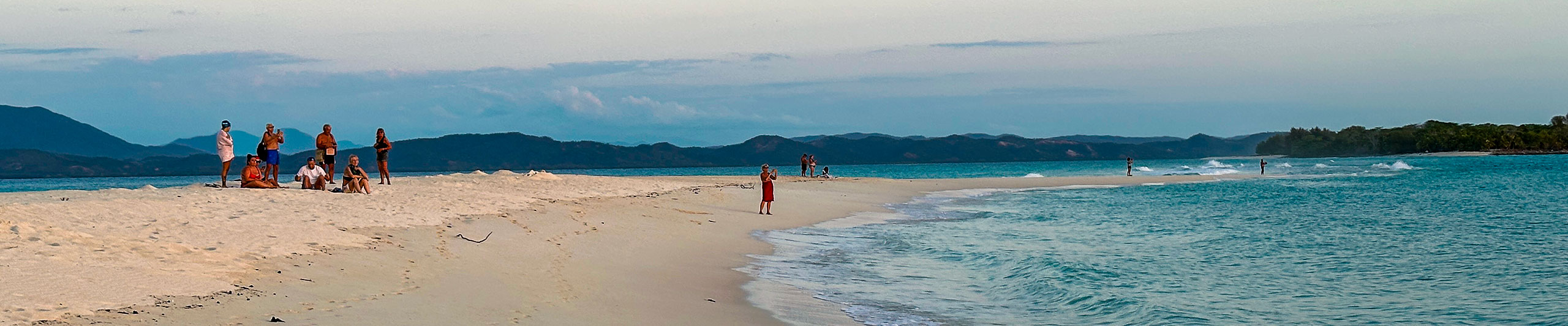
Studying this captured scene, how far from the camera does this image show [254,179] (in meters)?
17.5

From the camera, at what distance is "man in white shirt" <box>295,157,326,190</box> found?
18.4m

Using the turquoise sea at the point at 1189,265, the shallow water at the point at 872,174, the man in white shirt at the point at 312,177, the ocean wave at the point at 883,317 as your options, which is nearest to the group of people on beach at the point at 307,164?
the man in white shirt at the point at 312,177

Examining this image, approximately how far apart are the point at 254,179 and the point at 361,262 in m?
8.86

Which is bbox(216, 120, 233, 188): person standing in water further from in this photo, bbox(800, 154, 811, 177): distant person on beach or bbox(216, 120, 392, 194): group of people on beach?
bbox(800, 154, 811, 177): distant person on beach

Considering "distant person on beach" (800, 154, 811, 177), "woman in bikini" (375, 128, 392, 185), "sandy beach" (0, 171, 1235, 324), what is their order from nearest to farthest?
"sandy beach" (0, 171, 1235, 324), "woman in bikini" (375, 128, 392, 185), "distant person on beach" (800, 154, 811, 177)

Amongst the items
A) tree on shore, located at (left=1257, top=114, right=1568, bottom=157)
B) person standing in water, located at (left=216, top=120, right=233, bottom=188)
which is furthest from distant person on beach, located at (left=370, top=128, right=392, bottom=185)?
tree on shore, located at (left=1257, top=114, right=1568, bottom=157)

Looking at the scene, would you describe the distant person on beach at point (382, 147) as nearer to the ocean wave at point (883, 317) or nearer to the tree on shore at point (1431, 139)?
the ocean wave at point (883, 317)

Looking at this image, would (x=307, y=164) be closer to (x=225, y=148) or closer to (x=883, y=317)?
(x=225, y=148)

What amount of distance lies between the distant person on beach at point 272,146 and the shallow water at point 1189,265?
9.50 meters

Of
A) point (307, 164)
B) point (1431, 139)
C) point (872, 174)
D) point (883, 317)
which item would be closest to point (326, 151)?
point (307, 164)

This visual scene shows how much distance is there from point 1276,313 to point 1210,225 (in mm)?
12921

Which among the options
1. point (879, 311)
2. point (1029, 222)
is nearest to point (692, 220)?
point (1029, 222)

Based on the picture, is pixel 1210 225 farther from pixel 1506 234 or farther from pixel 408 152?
pixel 408 152

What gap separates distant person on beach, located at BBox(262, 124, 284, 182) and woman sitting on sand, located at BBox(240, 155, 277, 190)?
1.35 metres
